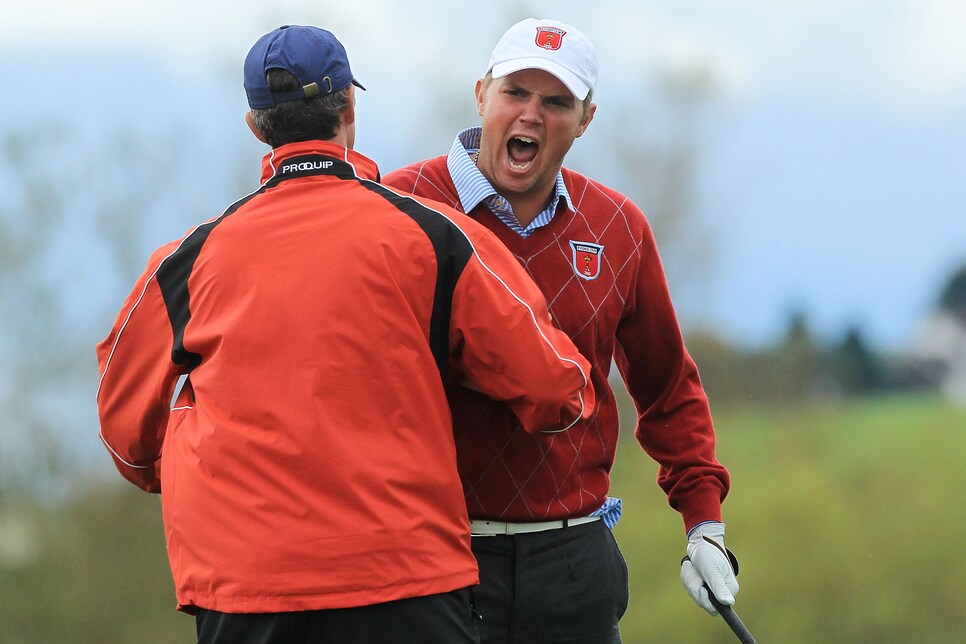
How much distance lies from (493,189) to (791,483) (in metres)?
6.78

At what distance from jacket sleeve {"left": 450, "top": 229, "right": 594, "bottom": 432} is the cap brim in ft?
1.84

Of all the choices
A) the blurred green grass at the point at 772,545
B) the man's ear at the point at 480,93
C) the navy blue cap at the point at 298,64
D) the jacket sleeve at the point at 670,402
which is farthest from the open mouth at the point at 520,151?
the blurred green grass at the point at 772,545

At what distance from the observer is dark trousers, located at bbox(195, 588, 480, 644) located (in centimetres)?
186

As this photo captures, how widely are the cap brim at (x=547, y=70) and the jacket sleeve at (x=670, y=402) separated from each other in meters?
0.36

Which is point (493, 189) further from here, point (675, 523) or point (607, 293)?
point (675, 523)

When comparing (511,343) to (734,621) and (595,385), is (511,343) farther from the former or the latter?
(734,621)

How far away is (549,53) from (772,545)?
6719 millimetres

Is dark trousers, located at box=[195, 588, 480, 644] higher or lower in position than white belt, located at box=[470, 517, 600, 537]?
higher

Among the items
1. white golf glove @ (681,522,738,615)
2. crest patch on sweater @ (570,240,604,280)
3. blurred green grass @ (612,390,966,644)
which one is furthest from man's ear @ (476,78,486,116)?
blurred green grass @ (612,390,966,644)

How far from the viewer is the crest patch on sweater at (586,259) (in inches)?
101

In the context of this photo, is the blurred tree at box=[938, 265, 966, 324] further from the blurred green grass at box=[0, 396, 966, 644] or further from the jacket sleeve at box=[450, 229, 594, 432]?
the jacket sleeve at box=[450, 229, 594, 432]

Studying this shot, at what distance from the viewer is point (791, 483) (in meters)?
8.83

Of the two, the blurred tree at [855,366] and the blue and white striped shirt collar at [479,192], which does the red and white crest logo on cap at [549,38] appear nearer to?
the blue and white striped shirt collar at [479,192]

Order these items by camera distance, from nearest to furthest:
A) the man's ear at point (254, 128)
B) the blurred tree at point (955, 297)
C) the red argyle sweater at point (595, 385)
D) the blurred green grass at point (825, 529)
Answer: the man's ear at point (254, 128), the red argyle sweater at point (595, 385), the blurred tree at point (955, 297), the blurred green grass at point (825, 529)
